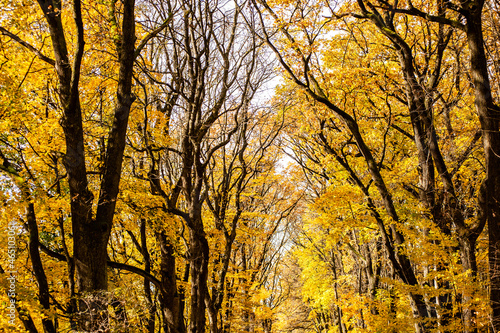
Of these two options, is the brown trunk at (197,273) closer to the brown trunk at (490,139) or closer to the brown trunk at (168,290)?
the brown trunk at (168,290)

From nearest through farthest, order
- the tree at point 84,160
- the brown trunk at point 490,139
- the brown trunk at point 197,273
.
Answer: the tree at point 84,160
the brown trunk at point 490,139
the brown trunk at point 197,273

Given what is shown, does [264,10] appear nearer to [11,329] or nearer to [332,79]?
[332,79]

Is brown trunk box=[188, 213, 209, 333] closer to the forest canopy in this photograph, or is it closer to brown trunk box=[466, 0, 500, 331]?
the forest canopy

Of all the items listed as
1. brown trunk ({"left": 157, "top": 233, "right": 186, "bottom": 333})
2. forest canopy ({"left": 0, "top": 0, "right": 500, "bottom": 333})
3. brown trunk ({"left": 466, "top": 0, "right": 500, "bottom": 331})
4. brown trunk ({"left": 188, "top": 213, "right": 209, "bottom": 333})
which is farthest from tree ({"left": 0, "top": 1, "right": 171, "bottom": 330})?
brown trunk ({"left": 466, "top": 0, "right": 500, "bottom": 331})

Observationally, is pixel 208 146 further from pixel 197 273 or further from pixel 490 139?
pixel 490 139

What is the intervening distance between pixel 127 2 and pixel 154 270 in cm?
870

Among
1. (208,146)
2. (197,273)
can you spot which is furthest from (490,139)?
(208,146)

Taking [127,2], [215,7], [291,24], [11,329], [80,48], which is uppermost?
[215,7]

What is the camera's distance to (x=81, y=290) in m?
4.60

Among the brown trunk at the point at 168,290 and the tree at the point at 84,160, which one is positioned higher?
the tree at the point at 84,160

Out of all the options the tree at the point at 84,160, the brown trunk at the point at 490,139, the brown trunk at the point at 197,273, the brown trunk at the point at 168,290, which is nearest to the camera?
the tree at the point at 84,160

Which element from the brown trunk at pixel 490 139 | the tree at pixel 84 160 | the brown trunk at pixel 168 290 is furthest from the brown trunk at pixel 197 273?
the brown trunk at pixel 490 139

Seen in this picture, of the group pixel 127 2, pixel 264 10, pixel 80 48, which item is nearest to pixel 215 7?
pixel 264 10

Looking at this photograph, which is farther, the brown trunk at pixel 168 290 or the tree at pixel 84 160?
the brown trunk at pixel 168 290
